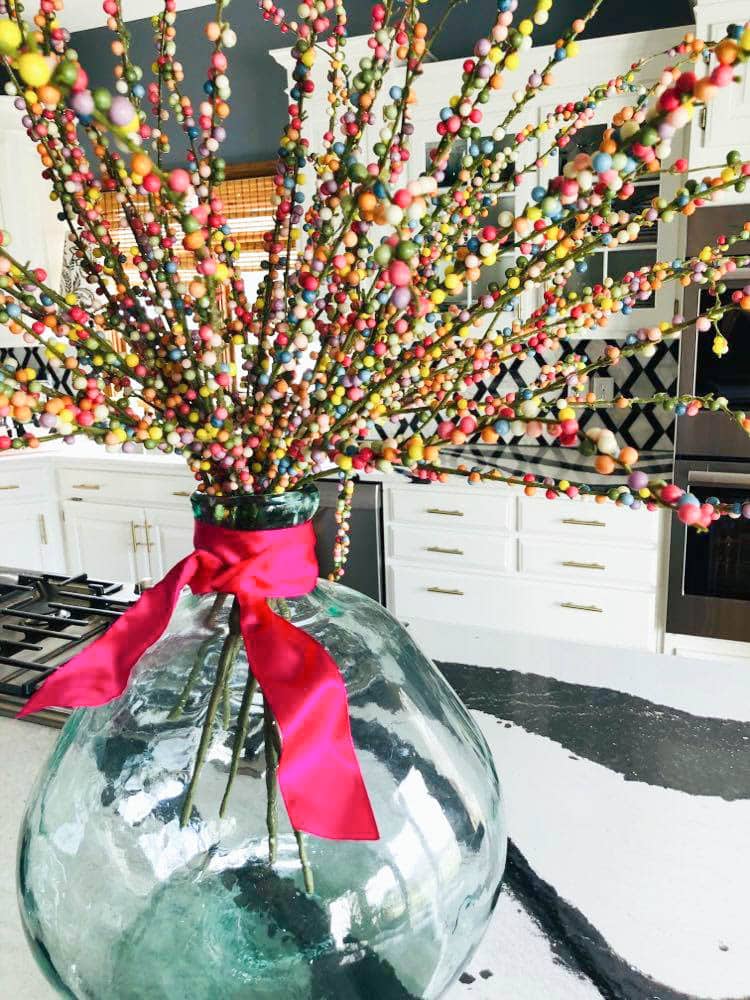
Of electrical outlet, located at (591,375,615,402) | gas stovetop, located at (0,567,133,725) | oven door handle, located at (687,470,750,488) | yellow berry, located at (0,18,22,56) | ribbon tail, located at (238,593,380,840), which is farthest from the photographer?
electrical outlet, located at (591,375,615,402)

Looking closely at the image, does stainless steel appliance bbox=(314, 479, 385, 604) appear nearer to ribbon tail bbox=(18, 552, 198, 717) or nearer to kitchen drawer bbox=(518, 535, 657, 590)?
kitchen drawer bbox=(518, 535, 657, 590)

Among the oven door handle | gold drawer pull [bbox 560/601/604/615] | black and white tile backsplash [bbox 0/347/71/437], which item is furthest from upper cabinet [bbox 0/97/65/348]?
the oven door handle

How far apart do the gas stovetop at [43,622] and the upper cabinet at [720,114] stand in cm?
215

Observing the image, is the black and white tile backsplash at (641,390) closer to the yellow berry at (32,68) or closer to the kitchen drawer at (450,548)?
the kitchen drawer at (450,548)

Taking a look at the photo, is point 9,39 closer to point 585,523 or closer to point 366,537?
point 585,523

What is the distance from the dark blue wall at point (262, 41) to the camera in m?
3.11

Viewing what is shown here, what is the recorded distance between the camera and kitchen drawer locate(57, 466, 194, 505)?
11.9 ft

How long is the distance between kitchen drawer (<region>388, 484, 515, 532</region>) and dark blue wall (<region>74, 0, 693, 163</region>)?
1745mm

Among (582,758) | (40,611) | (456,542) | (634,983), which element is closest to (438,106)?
(456,542)

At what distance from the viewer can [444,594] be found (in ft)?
10.6

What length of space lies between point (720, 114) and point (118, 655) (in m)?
2.68

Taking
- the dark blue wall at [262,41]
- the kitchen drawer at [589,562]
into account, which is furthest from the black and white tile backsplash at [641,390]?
the dark blue wall at [262,41]

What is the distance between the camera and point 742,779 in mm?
877

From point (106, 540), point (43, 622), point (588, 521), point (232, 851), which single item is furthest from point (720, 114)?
point (106, 540)
